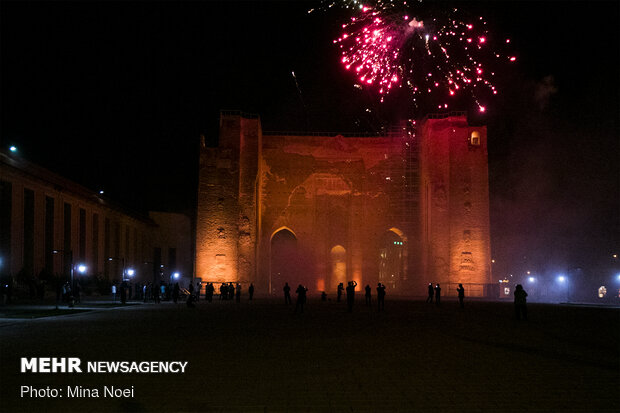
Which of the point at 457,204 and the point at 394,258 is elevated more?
the point at 457,204

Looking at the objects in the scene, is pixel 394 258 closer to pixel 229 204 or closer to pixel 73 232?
pixel 229 204

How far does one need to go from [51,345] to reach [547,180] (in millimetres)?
38750

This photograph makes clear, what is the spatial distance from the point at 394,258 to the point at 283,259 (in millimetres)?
9471

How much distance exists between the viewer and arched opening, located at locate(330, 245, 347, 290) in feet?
A: 146

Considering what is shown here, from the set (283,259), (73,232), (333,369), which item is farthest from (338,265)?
(333,369)

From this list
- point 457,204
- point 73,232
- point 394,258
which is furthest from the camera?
point 394,258

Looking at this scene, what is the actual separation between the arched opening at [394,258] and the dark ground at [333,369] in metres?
31.4

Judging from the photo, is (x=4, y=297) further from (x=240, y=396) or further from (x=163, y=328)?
(x=240, y=396)

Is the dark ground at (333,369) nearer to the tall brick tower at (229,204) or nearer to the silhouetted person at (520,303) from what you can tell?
the silhouetted person at (520,303)

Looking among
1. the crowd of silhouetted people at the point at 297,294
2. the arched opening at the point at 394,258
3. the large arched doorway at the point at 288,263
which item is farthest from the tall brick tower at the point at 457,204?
the crowd of silhouetted people at the point at 297,294

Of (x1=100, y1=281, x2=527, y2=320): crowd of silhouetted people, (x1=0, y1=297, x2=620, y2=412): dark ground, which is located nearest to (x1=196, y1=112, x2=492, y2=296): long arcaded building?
(x1=100, y1=281, x2=527, y2=320): crowd of silhouetted people

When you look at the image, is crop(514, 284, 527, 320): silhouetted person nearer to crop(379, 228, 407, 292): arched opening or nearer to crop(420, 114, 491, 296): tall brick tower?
crop(420, 114, 491, 296): tall brick tower

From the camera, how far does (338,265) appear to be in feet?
151

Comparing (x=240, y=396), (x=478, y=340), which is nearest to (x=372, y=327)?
(x=478, y=340)
